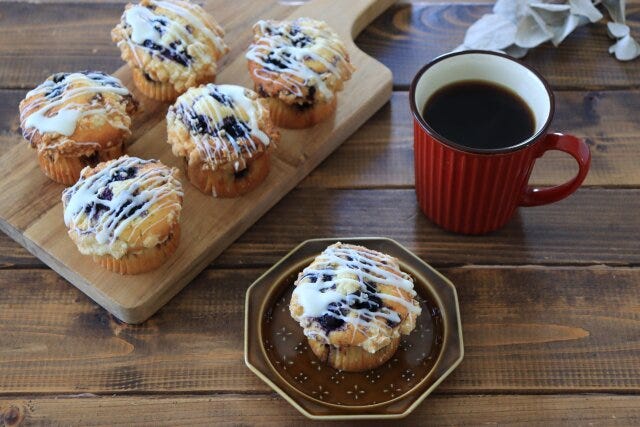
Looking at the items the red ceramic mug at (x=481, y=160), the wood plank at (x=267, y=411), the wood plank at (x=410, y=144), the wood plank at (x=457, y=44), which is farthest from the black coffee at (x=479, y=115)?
the wood plank at (x=267, y=411)

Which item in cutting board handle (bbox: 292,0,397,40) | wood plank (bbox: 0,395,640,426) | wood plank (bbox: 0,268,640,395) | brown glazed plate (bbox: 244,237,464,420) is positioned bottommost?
wood plank (bbox: 0,395,640,426)

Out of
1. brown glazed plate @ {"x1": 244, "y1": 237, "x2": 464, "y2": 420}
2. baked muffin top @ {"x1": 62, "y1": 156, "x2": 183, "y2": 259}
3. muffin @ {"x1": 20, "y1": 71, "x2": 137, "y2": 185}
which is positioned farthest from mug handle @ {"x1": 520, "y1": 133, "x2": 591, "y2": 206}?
muffin @ {"x1": 20, "y1": 71, "x2": 137, "y2": 185}

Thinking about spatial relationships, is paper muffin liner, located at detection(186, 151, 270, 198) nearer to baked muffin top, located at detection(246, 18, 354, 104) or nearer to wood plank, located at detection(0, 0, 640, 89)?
baked muffin top, located at detection(246, 18, 354, 104)

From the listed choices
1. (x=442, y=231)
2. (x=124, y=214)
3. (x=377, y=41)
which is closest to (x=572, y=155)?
(x=442, y=231)

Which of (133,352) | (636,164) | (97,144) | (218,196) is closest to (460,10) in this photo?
(636,164)

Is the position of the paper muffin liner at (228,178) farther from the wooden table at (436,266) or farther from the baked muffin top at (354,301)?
the baked muffin top at (354,301)

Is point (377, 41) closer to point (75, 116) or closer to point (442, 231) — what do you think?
point (442, 231)
